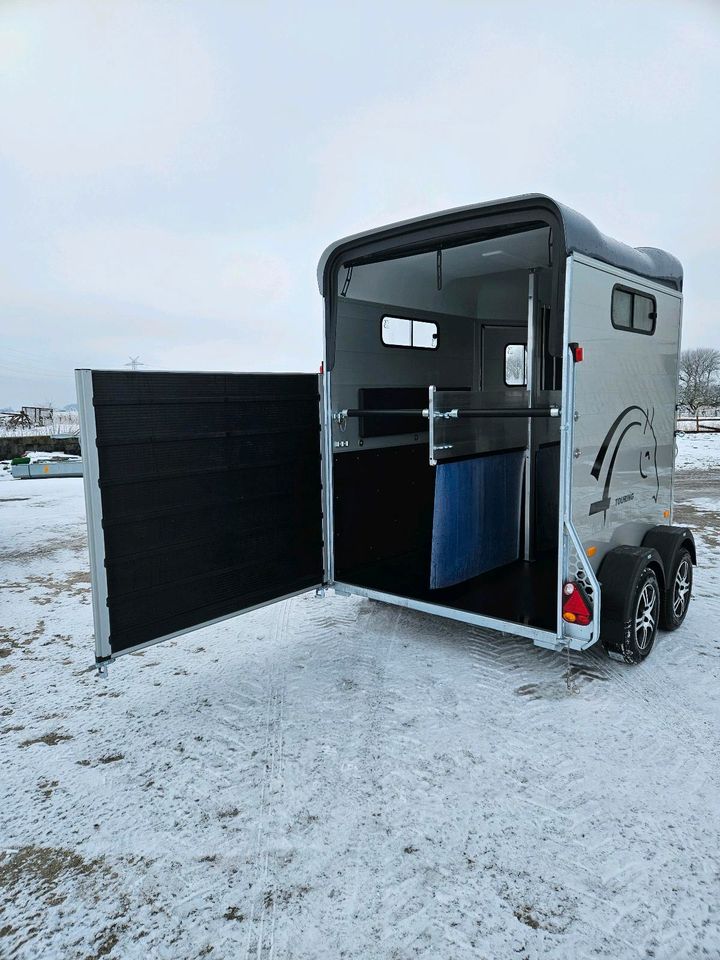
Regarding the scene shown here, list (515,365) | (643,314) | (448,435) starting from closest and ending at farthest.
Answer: (643,314) → (448,435) → (515,365)

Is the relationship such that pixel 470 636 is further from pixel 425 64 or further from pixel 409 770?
pixel 425 64

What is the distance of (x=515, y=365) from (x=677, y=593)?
2.93m

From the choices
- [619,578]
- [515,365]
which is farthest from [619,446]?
[515,365]

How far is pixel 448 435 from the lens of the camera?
4641 mm

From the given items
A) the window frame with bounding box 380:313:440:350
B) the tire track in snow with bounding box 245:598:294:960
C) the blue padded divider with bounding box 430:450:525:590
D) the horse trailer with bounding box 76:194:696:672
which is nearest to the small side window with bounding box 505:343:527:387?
the horse trailer with bounding box 76:194:696:672

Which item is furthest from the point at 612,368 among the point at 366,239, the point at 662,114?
the point at 662,114

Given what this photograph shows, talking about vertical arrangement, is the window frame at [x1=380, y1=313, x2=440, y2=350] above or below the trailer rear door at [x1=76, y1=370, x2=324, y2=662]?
above

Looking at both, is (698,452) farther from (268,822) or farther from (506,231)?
(268,822)

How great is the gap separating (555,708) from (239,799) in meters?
1.72

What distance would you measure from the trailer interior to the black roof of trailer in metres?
0.19

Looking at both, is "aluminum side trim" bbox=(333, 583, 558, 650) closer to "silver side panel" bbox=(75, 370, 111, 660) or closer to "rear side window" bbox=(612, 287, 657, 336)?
"silver side panel" bbox=(75, 370, 111, 660)

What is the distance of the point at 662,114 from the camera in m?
8.24

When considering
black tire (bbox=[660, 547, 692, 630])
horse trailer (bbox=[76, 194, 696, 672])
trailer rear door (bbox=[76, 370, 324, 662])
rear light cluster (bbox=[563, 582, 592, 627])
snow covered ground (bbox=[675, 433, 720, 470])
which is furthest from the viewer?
snow covered ground (bbox=[675, 433, 720, 470])

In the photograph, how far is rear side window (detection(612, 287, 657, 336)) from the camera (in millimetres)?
3828
